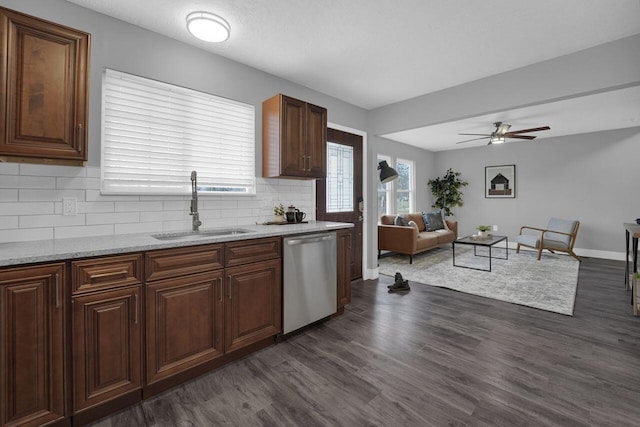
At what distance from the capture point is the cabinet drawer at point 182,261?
1.76 metres

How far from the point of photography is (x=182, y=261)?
6.16 ft

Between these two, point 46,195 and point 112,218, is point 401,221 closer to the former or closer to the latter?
point 112,218

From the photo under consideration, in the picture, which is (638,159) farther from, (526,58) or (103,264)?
(103,264)

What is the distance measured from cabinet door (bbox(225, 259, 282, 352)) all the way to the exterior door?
158 cm

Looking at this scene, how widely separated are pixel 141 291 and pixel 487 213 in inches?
304

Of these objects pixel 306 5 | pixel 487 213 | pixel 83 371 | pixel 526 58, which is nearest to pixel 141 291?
pixel 83 371

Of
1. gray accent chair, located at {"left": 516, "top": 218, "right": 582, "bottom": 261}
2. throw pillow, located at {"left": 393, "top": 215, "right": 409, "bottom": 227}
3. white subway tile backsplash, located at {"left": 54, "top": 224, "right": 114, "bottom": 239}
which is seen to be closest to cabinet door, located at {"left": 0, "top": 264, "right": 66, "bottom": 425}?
white subway tile backsplash, located at {"left": 54, "top": 224, "right": 114, "bottom": 239}

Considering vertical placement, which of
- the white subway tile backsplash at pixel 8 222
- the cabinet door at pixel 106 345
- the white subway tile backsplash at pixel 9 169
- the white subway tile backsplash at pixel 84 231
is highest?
the white subway tile backsplash at pixel 9 169

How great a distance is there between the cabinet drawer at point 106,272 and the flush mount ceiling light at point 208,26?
1712mm

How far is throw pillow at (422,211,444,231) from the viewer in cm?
662

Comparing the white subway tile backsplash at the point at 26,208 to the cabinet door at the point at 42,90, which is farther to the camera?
the white subway tile backsplash at the point at 26,208

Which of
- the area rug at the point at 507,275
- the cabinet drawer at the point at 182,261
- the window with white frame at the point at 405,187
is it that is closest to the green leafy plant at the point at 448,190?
the window with white frame at the point at 405,187

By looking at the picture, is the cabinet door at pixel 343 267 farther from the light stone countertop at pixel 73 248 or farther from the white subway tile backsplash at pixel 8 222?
the white subway tile backsplash at pixel 8 222

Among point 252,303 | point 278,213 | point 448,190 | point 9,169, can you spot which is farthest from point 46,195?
point 448,190
